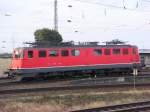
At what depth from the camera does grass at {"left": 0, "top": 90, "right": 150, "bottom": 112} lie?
2158cm

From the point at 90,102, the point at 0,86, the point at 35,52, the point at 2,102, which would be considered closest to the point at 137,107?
the point at 90,102

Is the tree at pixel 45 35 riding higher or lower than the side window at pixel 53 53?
higher

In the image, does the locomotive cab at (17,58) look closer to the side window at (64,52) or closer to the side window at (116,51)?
the side window at (64,52)

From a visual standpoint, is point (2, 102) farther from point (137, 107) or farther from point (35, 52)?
point (35, 52)

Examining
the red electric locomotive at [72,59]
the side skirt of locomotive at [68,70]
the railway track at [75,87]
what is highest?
the red electric locomotive at [72,59]

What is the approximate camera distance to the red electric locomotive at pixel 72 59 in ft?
132

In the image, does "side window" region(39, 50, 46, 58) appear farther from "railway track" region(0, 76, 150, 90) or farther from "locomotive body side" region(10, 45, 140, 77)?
"railway track" region(0, 76, 150, 90)

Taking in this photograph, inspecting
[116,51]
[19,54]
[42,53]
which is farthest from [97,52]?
[19,54]

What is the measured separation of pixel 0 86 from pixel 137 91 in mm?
10401

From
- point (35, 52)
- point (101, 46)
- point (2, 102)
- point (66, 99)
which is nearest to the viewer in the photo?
point (2, 102)

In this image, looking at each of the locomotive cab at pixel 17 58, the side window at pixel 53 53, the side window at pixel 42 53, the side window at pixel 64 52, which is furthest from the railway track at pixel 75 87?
the side window at pixel 64 52

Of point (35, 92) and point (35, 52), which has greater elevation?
point (35, 52)

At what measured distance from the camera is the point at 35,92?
28953 mm

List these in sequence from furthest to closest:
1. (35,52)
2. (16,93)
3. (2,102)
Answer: (35,52)
(16,93)
(2,102)
